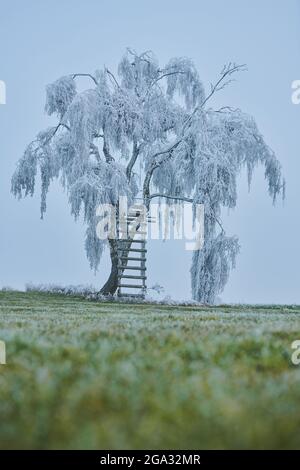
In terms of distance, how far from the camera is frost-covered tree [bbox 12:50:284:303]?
17.7m

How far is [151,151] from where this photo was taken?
1969 cm

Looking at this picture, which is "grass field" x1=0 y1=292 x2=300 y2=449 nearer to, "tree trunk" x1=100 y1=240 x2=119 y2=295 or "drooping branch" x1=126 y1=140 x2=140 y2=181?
"tree trunk" x1=100 y1=240 x2=119 y2=295

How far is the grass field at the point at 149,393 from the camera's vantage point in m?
2.79

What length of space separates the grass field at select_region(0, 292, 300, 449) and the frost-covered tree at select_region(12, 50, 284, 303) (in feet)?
39.3

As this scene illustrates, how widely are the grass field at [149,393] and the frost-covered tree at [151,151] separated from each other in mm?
11987

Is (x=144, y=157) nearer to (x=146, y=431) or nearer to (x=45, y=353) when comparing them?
(x=45, y=353)

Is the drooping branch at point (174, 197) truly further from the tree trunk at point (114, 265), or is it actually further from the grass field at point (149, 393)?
the grass field at point (149, 393)

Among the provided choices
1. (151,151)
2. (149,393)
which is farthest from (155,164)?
(149,393)

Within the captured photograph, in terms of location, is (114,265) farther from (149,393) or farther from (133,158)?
(149,393)

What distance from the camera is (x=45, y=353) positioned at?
5004 mm

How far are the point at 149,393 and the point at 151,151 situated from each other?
16494 millimetres

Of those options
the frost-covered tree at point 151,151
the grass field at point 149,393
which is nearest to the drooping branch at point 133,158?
the frost-covered tree at point 151,151
